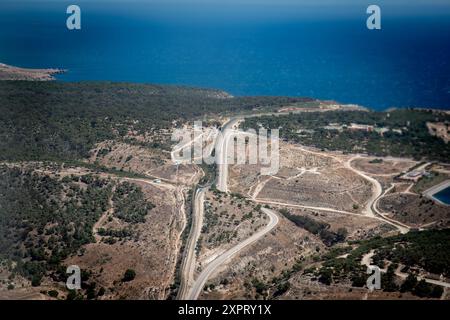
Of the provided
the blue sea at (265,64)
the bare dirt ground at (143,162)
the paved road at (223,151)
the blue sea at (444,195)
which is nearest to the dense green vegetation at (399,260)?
the blue sea at (444,195)

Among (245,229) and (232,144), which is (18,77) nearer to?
(232,144)

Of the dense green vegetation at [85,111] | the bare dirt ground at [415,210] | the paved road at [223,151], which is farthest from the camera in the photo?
the dense green vegetation at [85,111]

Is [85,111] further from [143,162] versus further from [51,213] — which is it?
[51,213]

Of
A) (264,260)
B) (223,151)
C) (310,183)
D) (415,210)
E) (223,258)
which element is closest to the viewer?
(223,258)

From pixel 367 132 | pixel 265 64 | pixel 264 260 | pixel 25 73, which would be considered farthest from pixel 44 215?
pixel 265 64

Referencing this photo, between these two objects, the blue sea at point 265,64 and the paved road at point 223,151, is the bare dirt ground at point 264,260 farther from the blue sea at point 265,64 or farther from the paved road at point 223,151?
the blue sea at point 265,64

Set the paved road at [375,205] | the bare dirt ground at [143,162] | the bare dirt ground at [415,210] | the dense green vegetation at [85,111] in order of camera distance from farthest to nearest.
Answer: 1. the dense green vegetation at [85,111]
2. the bare dirt ground at [143,162]
3. the paved road at [375,205]
4. the bare dirt ground at [415,210]
